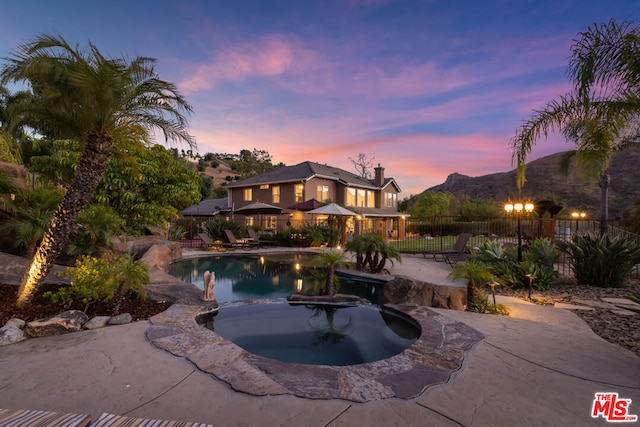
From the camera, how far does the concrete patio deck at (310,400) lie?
2.55 meters

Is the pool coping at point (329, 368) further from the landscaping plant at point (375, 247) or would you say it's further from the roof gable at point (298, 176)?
the roof gable at point (298, 176)

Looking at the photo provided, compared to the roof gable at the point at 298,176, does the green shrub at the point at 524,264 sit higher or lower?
lower

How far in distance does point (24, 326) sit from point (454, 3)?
15038 mm

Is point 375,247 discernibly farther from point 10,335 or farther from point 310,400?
point 10,335

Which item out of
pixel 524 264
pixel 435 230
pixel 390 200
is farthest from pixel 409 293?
pixel 390 200

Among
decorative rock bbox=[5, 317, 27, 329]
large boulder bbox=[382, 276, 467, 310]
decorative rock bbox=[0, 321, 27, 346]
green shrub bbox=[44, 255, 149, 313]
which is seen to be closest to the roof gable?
large boulder bbox=[382, 276, 467, 310]

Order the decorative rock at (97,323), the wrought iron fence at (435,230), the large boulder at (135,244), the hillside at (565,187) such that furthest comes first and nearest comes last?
1. the hillside at (565,187)
2. the wrought iron fence at (435,230)
3. the large boulder at (135,244)
4. the decorative rock at (97,323)

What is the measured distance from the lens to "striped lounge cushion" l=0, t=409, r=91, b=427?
1.64 metres

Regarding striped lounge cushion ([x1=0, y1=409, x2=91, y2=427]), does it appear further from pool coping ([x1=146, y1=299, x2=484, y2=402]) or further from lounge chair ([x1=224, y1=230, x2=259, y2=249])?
lounge chair ([x1=224, y1=230, x2=259, y2=249])

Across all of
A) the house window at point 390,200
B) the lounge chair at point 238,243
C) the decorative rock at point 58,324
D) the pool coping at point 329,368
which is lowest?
the pool coping at point 329,368

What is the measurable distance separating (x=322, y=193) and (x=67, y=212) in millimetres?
21911

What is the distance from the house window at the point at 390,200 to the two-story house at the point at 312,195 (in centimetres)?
45

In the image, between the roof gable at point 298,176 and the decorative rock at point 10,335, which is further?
the roof gable at point 298,176

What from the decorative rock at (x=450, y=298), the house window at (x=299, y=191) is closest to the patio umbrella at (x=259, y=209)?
the house window at (x=299, y=191)
